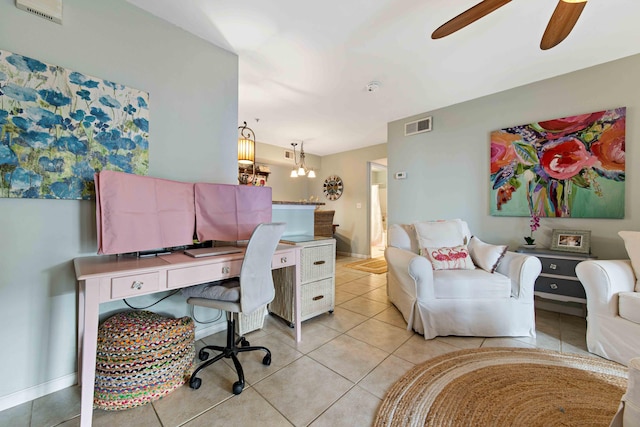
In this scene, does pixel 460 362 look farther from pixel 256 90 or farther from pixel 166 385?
pixel 256 90

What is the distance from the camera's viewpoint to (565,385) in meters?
1.42

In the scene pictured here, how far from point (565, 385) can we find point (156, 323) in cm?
244

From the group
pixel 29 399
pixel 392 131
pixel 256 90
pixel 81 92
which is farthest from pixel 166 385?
pixel 392 131

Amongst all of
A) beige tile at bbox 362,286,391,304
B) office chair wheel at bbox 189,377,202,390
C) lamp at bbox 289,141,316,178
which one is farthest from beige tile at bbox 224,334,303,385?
lamp at bbox 289,141,316,178

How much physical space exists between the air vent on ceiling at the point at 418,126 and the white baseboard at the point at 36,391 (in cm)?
421

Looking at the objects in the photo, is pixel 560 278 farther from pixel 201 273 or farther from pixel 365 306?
pixel 201 273

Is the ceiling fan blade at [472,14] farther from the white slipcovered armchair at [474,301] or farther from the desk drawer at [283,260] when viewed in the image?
the desk drawer at [283,260]

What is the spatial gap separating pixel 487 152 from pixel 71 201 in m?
3.96

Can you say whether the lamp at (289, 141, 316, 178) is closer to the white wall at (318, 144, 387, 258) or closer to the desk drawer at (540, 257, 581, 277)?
the white wall at (318, 144, 387, 258)

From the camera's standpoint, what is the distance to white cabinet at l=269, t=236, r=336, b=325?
7.33 ft

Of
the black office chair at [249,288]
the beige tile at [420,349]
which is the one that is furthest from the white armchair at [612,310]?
the black office chair at [249,288]

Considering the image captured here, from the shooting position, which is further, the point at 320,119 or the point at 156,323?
the point at 320,119

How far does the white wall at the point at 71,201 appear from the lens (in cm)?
131

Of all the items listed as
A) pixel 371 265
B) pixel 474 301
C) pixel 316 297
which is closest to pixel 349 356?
pixel 316 297
